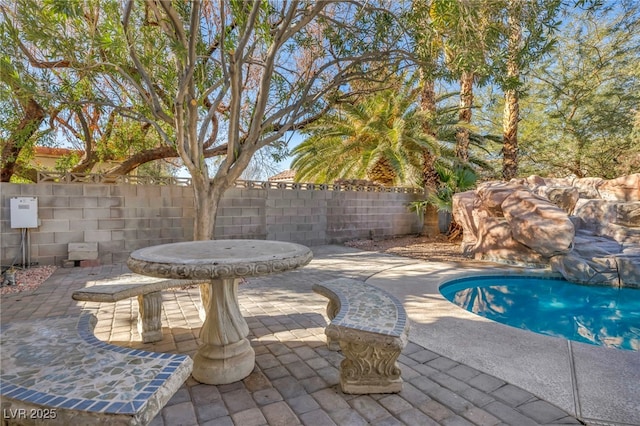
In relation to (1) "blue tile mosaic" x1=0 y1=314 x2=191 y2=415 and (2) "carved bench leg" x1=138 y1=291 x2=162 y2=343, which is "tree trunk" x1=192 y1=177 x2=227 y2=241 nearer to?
(2) "carved bench leg" x1=138 y1=291 x2=162 y2=343

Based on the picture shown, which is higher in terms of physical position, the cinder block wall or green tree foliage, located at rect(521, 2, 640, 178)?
green tree foliage, located at rect(521, 2, 640, 178)

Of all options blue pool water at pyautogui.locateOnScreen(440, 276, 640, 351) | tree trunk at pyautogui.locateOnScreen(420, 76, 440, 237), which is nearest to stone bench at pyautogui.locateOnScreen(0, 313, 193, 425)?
blue pool water at pyautogui.locateOnScreen(440, 276, 640, 351)

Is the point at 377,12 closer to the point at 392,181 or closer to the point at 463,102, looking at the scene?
the point at 463,102

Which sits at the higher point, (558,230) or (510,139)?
(510,139)

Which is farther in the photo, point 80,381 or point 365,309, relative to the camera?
point 365,309

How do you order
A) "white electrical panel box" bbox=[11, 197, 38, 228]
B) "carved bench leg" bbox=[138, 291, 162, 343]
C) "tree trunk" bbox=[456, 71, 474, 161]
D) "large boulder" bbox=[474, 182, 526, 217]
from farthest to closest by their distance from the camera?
1. "tree trunk" bbox=[456, 71, 474, 161]
2. "large boulder" bbox=[474, 182, 526, 217]
3. "white electrical panel box" bbox=[11, 197, 38, 228]
4. "carved bench leg" bbox=[138, 291, 162, 343]

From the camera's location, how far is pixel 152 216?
6645mm

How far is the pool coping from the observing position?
2014 mm

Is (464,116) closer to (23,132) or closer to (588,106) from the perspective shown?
(588,106)

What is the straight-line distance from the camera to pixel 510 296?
5363mm

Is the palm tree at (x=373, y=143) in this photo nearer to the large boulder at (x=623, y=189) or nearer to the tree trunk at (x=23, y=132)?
the large boulder at (x=623, y=189)

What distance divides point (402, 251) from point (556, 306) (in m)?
3.69

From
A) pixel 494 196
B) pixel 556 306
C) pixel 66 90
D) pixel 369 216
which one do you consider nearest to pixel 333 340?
pixel 556 306

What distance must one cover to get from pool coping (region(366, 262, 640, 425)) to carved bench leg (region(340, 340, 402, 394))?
792 millimetres
